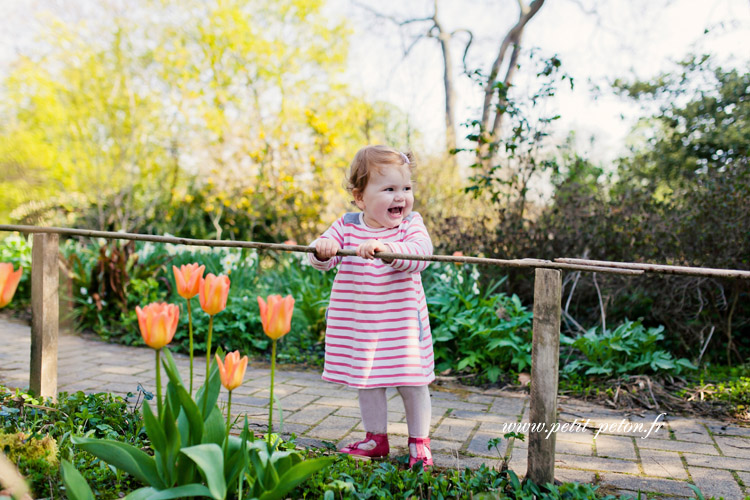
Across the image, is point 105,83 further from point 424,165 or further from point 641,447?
point 641,447

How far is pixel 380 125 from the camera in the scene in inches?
478

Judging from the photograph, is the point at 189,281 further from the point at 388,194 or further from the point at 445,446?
the point at 445,446

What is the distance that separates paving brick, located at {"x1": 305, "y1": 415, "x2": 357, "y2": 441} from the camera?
2.79 metres

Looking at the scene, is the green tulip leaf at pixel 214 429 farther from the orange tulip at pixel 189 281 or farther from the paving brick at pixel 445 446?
the paving brick at pixel 445 446

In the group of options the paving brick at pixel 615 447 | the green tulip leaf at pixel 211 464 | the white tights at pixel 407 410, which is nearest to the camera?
the green tulip leaf at pixel 211 464

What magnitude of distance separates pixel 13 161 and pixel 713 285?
4.50 metres

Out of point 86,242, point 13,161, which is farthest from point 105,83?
point 13,161

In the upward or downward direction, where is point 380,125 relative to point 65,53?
downward

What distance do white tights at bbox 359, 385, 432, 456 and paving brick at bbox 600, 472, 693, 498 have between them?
2.43ft

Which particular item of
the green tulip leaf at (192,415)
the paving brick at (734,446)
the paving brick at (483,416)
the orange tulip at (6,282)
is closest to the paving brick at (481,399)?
the paving brick at (483,416)

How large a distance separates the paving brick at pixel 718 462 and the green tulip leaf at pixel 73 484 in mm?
2386

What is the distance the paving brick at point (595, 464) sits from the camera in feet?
8.02

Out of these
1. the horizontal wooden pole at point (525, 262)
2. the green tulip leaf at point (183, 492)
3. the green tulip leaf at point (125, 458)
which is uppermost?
the horizontal wooden pole at point (525, 262)

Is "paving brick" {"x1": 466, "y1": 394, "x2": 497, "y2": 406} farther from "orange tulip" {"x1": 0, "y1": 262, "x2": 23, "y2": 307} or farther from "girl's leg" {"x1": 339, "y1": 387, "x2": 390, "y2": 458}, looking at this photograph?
"orange tulip" {"x1": 0, "y1": 262, "x2": 23, "y2": 307}
